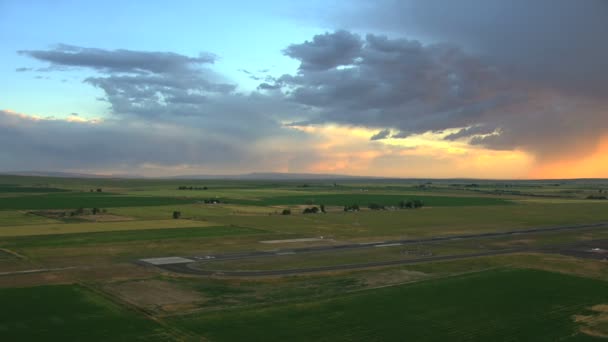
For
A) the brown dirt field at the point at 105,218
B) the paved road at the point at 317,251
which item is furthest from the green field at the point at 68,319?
the brown dirt field at the point at 105,218

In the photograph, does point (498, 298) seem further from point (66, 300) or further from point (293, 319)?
point (66, 300)

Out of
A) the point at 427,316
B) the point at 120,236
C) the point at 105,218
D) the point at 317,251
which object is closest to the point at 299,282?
the point at 427,316

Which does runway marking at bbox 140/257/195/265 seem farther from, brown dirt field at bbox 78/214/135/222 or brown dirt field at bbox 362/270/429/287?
brown dirt field at bbox 78/214/135/222

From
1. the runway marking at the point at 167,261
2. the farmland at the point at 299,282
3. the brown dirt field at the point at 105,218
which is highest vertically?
the brown dirt field at the point at 105,218

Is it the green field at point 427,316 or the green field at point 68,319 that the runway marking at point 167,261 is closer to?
the green field at point 68,319

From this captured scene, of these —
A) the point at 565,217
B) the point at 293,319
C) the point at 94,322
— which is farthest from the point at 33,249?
the point at 565,217

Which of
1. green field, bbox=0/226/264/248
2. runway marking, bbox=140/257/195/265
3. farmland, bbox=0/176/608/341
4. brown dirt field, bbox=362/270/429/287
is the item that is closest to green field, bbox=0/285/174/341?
farmland, bbox=0/176/608/341
